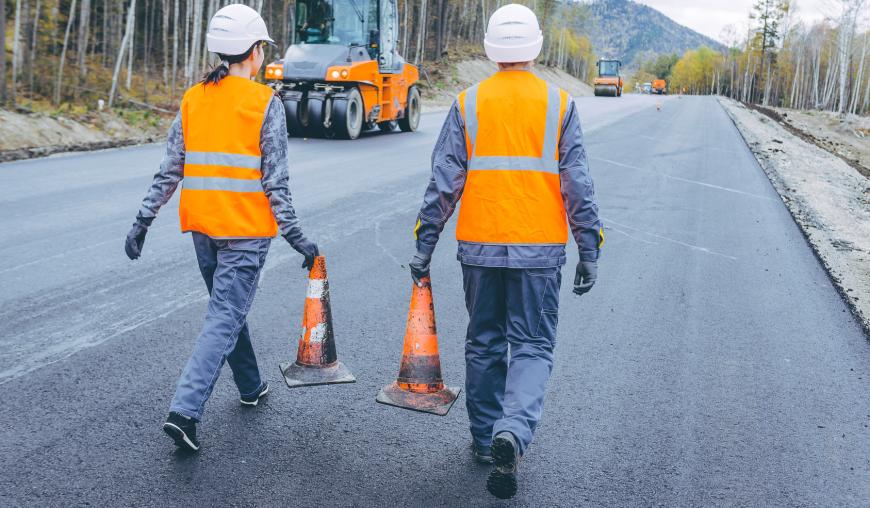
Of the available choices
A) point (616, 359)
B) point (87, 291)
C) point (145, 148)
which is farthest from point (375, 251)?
point (145, 148)

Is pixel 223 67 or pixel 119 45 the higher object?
pixel 119 45

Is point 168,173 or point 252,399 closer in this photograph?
point 168,173

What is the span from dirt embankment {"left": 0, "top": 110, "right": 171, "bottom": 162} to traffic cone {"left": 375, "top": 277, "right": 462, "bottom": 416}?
1057cm

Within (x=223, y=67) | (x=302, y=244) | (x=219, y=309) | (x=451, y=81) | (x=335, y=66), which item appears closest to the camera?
(x=223, y=67)

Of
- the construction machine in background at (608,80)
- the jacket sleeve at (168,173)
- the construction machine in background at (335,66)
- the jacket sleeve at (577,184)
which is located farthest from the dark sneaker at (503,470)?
the construction machine in background at (608,80)

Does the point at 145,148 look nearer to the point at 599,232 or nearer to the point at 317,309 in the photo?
the point at 317,309

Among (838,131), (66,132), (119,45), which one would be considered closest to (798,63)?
(838,131)

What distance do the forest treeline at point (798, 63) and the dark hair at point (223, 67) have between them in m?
73.0

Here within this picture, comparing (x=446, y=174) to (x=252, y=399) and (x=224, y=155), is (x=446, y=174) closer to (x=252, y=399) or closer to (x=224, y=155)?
(x=224, y=155)

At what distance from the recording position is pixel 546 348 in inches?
135

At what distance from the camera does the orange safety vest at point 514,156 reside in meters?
3.25

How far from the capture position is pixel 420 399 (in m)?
4.16

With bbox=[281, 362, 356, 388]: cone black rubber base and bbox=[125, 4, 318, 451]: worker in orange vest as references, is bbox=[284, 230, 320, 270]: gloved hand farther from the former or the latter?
bbox=[281, 362, 356, 388]: cone black rubber base

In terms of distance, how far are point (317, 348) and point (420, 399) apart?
27.6 inches
